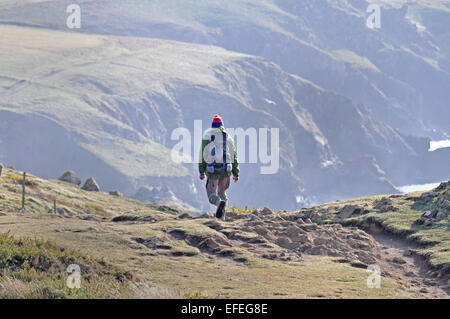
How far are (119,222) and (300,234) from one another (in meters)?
6.10

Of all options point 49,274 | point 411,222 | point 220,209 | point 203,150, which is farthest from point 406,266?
point 49,274

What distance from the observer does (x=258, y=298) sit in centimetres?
1375

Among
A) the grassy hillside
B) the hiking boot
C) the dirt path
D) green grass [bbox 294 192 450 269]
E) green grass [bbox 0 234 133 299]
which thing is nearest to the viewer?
green grass [bbox 0 234 133 299]

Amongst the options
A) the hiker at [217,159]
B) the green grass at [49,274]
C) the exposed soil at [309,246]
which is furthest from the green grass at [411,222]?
the green grass at [49,274]

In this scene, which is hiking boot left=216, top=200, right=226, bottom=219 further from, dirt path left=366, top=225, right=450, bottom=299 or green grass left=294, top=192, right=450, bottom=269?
green grass left=294, top=192, right=450, bottom=269

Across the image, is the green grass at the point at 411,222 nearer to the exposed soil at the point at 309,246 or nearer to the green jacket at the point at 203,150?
the exposed soil at the point at 309,246

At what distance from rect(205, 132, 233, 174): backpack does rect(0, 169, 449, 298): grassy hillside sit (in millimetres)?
1646

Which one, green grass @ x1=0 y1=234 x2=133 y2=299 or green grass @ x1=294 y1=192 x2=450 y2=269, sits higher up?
green grass @ x1=294 y1=192 x2=450 y2=269

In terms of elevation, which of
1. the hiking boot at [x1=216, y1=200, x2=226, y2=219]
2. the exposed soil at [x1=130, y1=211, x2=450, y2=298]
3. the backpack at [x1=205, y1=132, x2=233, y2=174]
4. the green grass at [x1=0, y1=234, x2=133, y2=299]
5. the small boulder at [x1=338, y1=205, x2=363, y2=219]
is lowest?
the green grass at [x1=0, y1=234, x2=133, y2=299]

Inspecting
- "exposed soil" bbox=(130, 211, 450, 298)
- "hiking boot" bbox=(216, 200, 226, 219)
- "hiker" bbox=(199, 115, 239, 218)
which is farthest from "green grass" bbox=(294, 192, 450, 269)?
"hiker" bbox=(199, 115, 239, 218)

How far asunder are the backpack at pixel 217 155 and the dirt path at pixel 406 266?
527cm

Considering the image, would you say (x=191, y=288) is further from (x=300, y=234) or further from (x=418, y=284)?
(x=300, y=234)

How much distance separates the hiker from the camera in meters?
22.8

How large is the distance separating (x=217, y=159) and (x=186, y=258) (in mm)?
5471
